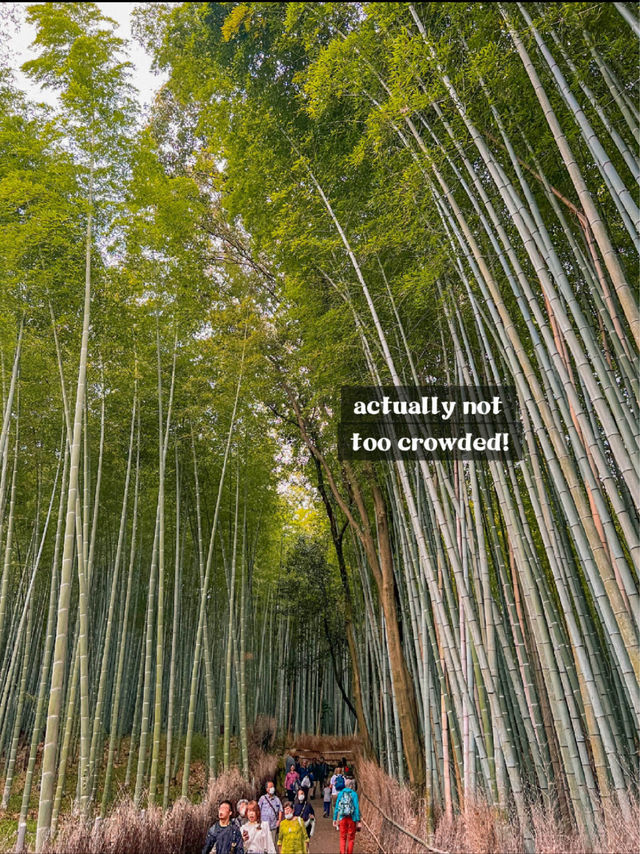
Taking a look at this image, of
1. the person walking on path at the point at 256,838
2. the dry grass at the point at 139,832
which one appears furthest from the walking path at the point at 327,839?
the person walking on path at the point at 256,838

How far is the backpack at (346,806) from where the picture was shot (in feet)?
13.6

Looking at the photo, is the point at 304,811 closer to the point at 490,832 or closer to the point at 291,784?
the point at 291,784

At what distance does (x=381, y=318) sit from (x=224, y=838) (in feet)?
12.1

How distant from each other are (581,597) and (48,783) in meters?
3.04

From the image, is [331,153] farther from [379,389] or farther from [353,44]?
[379,389]

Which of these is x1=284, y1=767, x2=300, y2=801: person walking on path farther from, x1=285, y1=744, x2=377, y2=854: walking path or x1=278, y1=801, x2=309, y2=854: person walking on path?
x1=278, y1=801, x2=309, y2=854: person walking on path

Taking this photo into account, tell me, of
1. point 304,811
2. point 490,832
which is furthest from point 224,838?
point 304,811

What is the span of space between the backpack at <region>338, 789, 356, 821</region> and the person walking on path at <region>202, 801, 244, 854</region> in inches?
53.8

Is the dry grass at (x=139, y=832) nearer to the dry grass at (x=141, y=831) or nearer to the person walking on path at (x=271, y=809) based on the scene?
the dry grass at (x=141, y=831)

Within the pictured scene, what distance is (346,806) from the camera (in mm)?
4172

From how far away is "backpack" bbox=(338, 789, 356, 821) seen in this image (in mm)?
4160

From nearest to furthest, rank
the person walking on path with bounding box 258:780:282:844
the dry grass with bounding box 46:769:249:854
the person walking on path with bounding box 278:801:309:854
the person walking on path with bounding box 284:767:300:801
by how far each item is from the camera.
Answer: the dry grass with bounding box 46:769:249:854 → the person walking on path with bounding box 278:801:309:854 → the person walking on path with bounding box 258:780:282:844 → the person walking on path with bounding box 284:767:300:801

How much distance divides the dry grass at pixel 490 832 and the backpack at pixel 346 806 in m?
0.29

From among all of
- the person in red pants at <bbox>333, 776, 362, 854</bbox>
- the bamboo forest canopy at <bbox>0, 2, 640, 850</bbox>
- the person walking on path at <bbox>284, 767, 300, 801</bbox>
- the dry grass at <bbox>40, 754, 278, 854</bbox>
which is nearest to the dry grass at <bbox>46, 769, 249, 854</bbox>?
the dry grass at <bbox>40, 754, 278, 854</bbox>
